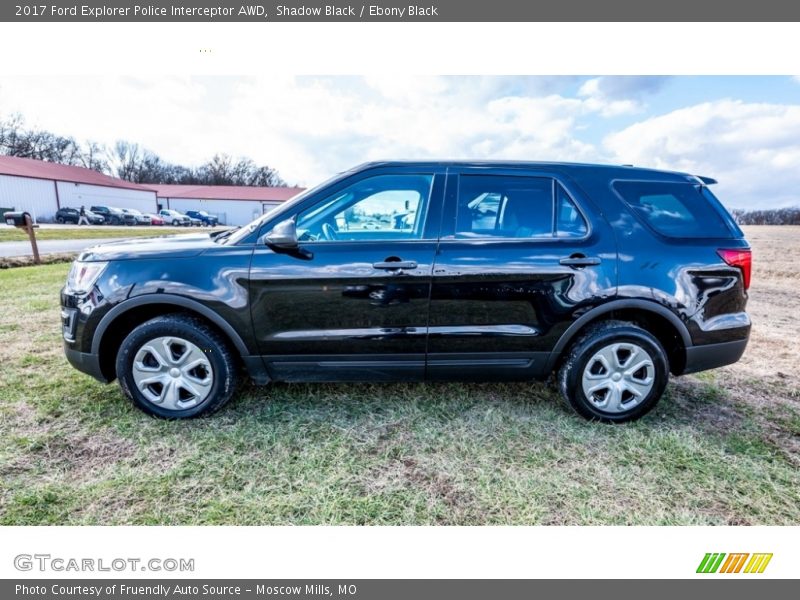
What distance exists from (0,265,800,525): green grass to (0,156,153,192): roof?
39.4 meters

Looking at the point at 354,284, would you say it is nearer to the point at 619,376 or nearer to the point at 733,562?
the point at 619,376

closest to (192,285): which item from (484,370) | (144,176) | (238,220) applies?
(484,370)

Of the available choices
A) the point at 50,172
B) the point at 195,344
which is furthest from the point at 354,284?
the point at 50,172

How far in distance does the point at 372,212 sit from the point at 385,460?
1.63 meters

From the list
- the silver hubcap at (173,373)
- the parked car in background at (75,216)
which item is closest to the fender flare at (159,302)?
the silver hubcap at (173,373)

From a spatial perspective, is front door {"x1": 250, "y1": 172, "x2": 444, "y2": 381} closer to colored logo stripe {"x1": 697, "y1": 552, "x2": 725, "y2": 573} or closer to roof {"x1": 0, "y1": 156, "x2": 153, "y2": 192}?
colored logo stripe {"x1": 697, "y1": 552, "x2": 725, "y2": 573}

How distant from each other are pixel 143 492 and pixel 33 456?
0.88 metres

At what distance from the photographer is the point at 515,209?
2838 mm

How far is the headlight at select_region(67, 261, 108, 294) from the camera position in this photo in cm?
273

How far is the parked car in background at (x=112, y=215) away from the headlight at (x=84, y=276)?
35.6 metres

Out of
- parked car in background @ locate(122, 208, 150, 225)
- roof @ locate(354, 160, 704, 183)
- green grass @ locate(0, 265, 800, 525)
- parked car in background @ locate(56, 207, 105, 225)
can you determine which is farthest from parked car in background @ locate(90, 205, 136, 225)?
roof @ locate(354, 160, 704, 183)

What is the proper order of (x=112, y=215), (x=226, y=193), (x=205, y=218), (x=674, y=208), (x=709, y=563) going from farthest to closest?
1. (x=226, y=193)
2. (x=205, y=218)
3. (x=112, y=215)
4. (x=674, y=208)
5. (x=709, y=563)

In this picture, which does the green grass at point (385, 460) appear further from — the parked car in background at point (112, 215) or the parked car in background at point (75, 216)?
the parked car in background at point (112, 215)

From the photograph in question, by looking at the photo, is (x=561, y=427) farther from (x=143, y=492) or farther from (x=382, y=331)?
(x=143, y=492)
